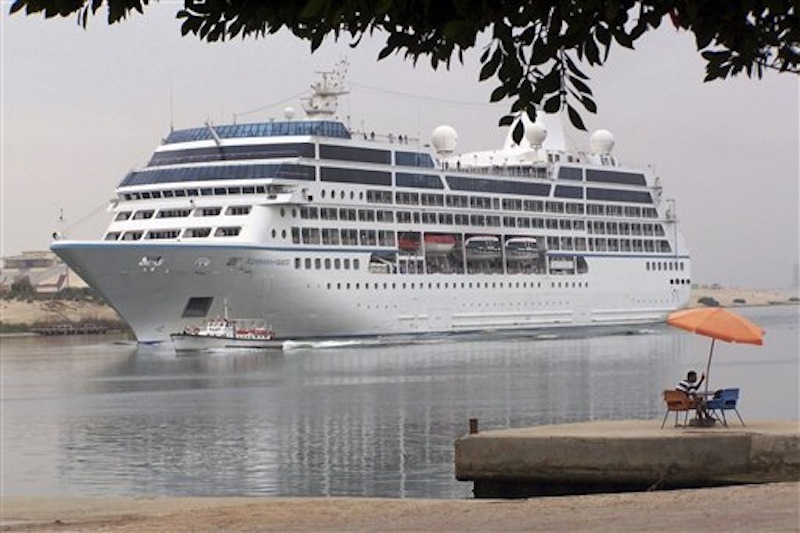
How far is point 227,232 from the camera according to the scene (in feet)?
204

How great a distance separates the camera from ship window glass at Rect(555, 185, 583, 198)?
7970cm

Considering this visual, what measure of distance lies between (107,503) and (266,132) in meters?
48.6

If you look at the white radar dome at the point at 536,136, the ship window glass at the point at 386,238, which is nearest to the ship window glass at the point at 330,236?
the ship window glass at the point at 386,238

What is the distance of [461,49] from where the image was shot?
6.10 meters

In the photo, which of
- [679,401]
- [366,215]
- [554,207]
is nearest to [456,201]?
[366,215]

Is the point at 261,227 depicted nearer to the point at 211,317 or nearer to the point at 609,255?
the point at 211,317

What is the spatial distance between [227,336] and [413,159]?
14.8m

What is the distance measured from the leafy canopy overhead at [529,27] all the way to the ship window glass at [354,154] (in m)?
59.6

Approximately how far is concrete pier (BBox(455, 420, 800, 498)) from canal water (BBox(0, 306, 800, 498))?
1527 millimetres

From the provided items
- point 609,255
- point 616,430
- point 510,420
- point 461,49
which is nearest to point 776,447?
point 616,430

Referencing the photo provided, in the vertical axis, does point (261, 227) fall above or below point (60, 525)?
above

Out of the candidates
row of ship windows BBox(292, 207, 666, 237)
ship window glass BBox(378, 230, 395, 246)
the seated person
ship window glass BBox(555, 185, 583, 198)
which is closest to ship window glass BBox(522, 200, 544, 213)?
row of ship windows BBox(292, 207, 666, 237)

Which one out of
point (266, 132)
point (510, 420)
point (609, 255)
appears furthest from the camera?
point (609, 255)

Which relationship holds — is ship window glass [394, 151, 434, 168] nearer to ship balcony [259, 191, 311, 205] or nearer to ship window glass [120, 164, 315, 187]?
ship window glass [120, 164, 315, 187]
